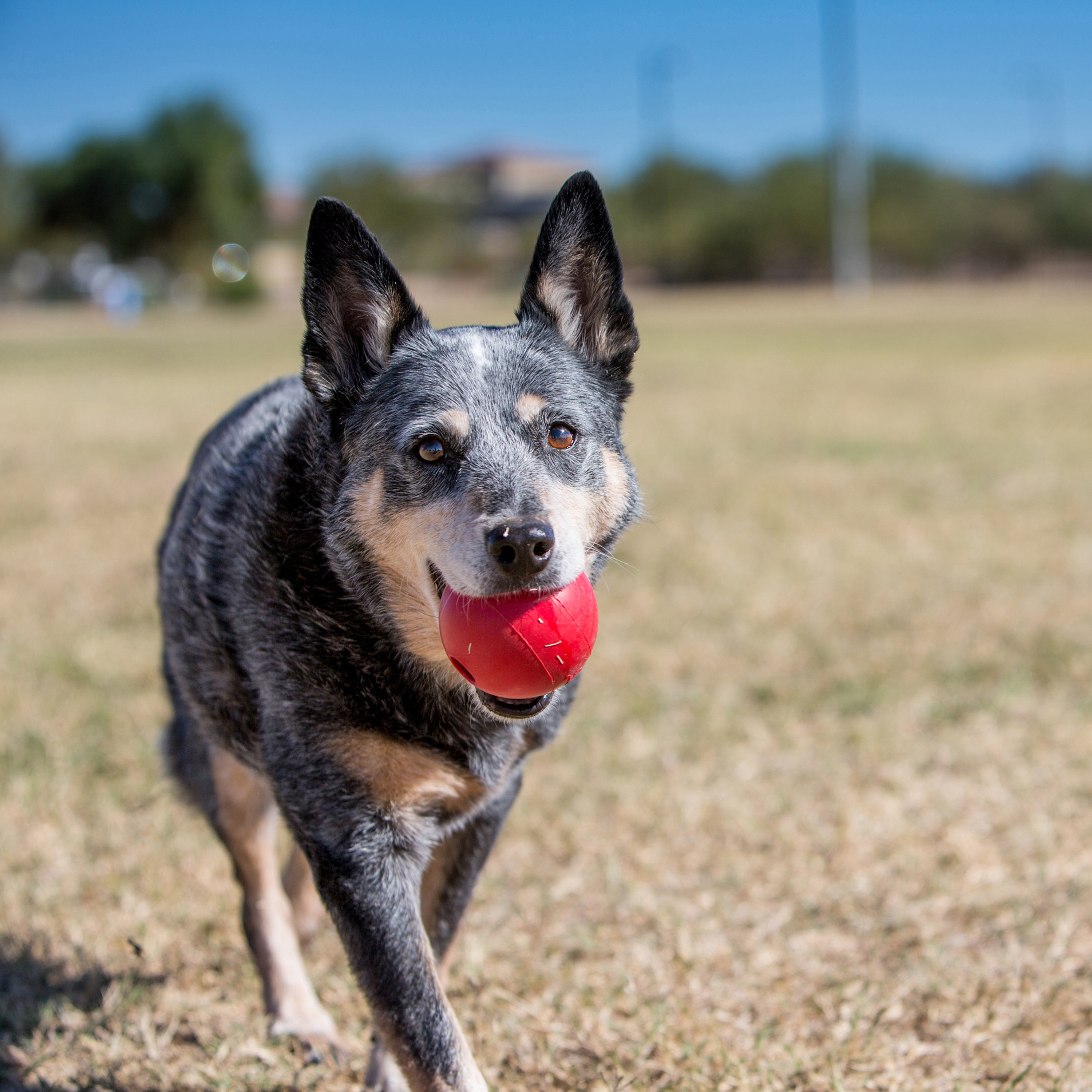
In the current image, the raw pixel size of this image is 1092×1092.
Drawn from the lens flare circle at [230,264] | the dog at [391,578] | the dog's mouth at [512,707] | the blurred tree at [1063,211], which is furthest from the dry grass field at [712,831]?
the blurred tree at [1063,211]

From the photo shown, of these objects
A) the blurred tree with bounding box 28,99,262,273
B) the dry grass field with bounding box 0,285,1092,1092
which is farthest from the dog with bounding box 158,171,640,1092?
the blurred tree with bounding box 28,99,262,273

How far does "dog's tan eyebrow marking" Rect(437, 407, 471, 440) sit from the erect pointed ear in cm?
25

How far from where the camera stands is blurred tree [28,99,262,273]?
4481cm

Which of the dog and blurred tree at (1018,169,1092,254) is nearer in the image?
the dog

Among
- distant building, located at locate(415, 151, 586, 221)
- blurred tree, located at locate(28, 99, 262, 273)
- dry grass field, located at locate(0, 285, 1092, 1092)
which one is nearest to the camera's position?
dry grass field, located at locate(0, 285, 1092, 1092)

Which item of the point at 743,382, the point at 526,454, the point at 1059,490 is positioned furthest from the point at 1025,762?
the point at 743,382

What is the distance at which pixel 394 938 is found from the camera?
93.7 inches

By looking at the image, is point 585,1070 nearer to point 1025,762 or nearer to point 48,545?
point 1025,762

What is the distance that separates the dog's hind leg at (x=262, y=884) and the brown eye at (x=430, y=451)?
3.06 feet

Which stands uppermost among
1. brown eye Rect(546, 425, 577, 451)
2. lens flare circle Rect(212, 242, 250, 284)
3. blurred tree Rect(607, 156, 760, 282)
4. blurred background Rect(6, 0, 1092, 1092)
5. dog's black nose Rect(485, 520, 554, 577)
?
lens flare circle Rect(212, 242, 250, 284)

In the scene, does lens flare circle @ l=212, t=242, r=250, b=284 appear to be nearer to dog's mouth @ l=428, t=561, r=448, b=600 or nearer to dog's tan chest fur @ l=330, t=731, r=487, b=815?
dog's mouth @ l=428, t=561, r=448, b=600

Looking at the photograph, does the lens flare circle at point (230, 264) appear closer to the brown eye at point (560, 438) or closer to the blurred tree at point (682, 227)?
the brown eye at point (560, 438)

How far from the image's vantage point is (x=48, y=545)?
25.0 feet

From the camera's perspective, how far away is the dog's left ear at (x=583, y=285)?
2832 millimetres
